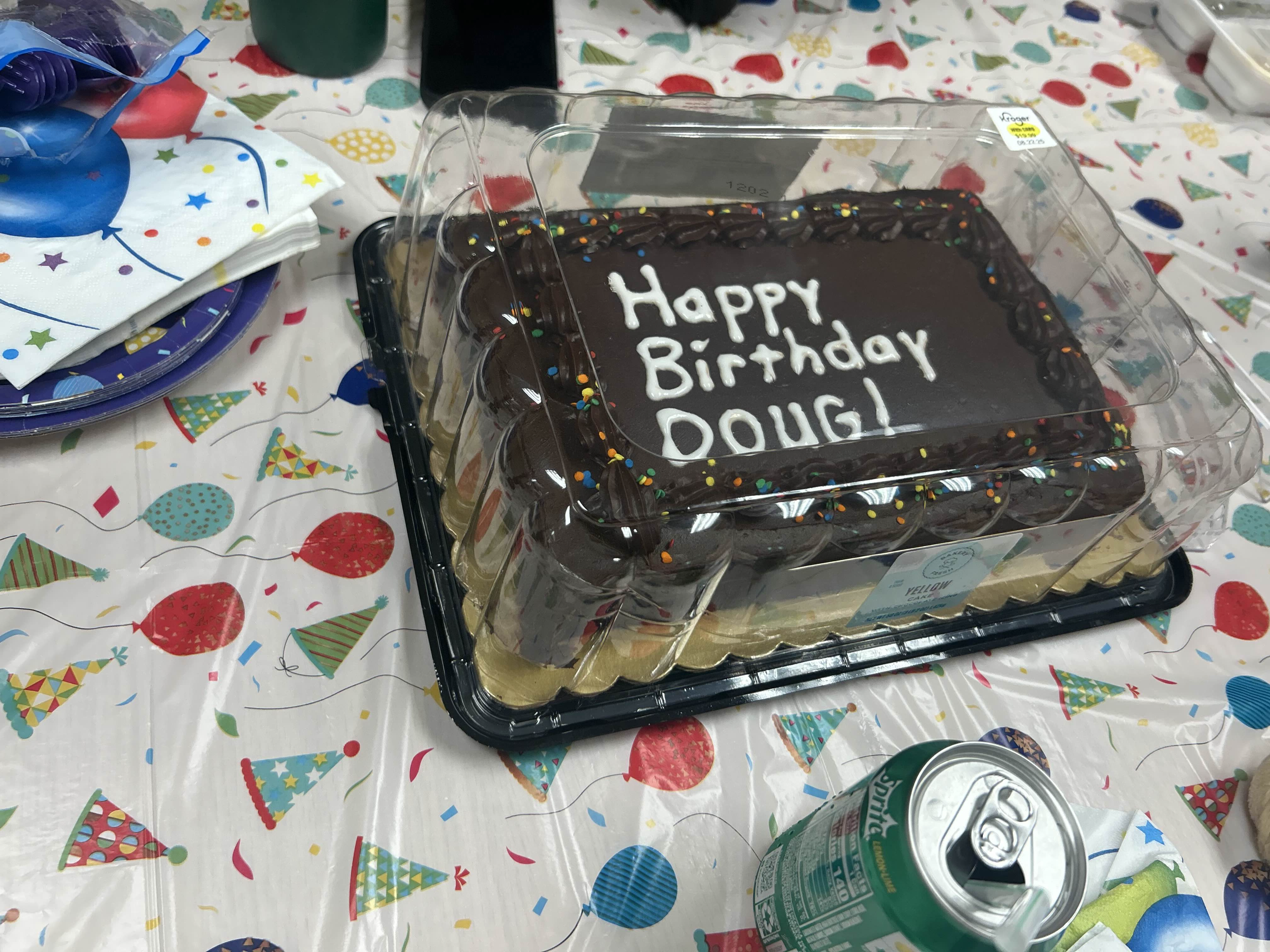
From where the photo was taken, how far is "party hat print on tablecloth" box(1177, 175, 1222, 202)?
1357 mm

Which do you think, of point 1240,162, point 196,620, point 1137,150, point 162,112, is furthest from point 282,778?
point 1240,162

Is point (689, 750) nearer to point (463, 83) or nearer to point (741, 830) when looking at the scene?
point (741, 830)

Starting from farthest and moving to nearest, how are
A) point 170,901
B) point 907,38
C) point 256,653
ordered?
point 907,38 → point 256,653 → point 170,901

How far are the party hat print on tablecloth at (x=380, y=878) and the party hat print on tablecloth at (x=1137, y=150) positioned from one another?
1412 millimetres

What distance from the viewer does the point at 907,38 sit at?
58.3 inches

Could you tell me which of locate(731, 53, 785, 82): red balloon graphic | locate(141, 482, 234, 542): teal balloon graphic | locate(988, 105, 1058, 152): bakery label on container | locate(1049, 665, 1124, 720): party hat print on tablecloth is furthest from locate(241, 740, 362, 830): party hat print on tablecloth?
locate(731, 53, 785, 82): red balloon graphic

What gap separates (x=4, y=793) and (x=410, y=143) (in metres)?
0.84

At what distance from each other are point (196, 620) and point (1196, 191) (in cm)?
149

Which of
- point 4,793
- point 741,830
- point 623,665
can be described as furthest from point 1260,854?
point 4,793

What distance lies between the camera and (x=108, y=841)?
647 millimetres

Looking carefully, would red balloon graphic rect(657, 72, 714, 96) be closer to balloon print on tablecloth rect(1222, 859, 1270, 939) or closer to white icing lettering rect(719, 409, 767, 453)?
white icing lettering rect(719, 409, 767, 453)

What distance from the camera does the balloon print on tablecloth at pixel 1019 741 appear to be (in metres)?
0.83

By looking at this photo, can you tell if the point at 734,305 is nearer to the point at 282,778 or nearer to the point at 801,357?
the point at 801,357

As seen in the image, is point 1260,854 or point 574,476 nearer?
point 574,476
